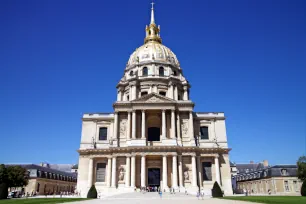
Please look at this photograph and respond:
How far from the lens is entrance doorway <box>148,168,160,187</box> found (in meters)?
39.1

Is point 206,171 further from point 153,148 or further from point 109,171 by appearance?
point 109,171

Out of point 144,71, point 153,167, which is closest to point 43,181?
point 153,167

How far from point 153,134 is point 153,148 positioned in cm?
598

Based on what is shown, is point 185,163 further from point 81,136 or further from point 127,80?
point 127,80

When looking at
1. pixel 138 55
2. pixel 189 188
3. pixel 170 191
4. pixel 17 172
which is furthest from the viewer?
pixel 138 55

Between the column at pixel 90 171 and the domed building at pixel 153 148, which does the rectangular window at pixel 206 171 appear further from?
the column at pixel 90 171

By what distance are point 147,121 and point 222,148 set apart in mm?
12184

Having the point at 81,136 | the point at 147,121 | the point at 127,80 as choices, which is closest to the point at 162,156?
the point at 147,121

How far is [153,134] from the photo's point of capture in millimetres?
43562

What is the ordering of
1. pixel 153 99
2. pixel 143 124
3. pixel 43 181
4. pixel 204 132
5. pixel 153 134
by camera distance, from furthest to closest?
pixel 43 181, pixel 153 134, pixel 204 132, pixel 153 99, pixel 143 124

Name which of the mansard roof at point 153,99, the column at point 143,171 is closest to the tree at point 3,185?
the column at point 143,171

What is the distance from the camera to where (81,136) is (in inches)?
1670

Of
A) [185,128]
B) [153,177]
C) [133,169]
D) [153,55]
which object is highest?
[153,55]

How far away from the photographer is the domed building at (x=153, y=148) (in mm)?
37656
